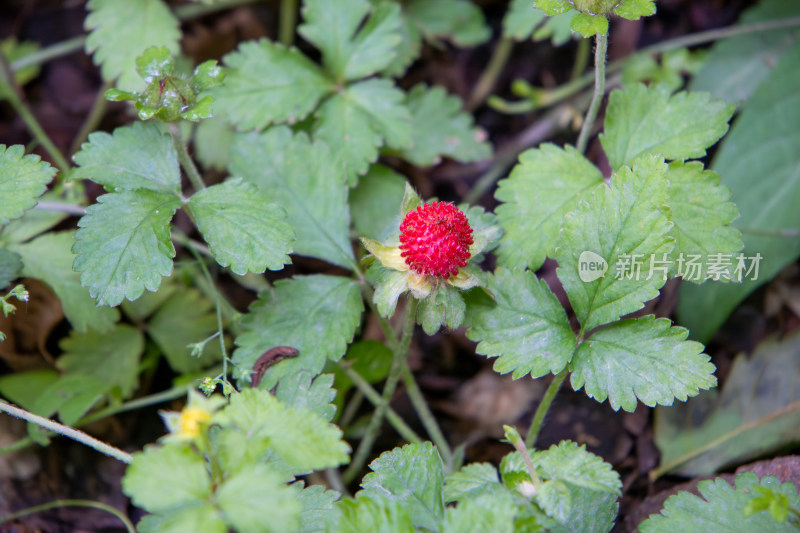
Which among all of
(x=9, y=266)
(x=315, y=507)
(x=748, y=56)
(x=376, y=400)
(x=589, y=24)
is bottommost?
(x=376, y=400)

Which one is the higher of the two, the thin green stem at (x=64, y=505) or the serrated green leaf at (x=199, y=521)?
the serrated green leaf at (x=199, y=521)

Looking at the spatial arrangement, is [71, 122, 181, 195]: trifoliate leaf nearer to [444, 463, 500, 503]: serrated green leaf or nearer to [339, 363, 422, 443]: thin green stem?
[339, 363, 422, 443]: thin green stem

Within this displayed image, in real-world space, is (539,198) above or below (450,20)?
below

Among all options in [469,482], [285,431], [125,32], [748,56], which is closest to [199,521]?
[285,431]

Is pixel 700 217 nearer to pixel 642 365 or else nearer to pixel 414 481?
pixel 642 365

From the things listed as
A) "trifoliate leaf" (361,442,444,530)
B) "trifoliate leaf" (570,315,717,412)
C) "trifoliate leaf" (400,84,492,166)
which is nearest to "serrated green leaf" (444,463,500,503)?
"trifoliate leaf" (361,442,444,530)

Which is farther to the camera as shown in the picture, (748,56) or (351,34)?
(748,56)

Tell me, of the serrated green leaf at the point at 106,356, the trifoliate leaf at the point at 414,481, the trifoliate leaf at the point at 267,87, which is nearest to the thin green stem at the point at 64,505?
the serrated green leaf at the point at 106,356

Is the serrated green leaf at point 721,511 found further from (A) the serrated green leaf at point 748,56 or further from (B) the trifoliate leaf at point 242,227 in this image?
(A) the serrated green leaf at point 748,56
